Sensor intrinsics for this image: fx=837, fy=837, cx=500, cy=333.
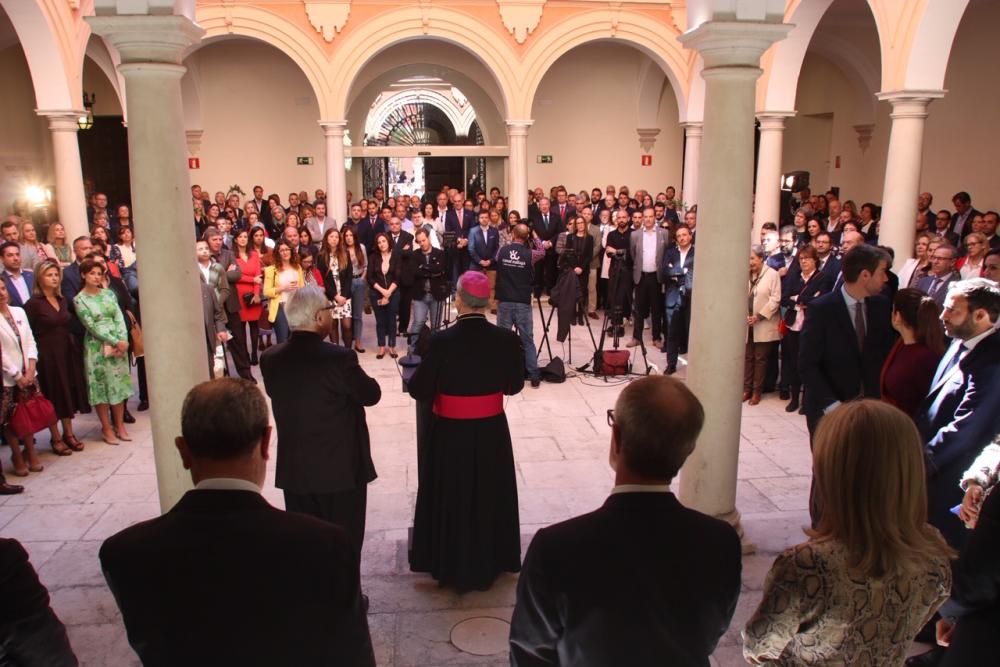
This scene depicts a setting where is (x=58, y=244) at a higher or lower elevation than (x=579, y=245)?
higher

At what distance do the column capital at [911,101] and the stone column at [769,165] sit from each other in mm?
2503

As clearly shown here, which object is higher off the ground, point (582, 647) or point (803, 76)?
point (803, 76)

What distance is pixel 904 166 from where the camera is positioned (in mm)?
9891

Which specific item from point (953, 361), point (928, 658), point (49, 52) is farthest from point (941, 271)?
point (49, 52)

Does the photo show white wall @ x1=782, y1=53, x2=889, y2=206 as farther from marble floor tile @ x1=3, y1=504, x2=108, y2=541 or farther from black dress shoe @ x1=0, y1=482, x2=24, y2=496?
black dress shoe @ x1=0, y1=482, x2=24, y2=496

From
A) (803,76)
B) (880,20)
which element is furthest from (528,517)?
(803,76)

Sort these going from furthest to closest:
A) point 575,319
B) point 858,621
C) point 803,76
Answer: point 803,76 → point 575,319 → point 858,621

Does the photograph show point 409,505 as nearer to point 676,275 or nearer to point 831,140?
point 676,275

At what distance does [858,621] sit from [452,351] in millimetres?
2519

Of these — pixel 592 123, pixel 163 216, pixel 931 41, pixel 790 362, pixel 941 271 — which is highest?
pixel 931 41

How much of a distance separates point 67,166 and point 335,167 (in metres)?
4.14

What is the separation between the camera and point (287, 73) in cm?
1728

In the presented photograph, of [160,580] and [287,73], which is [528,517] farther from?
[287,73]

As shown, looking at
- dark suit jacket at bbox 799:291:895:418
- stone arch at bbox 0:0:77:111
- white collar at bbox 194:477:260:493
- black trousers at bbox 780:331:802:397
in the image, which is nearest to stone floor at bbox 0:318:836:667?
black trousers at bbox 780:331:802:397
